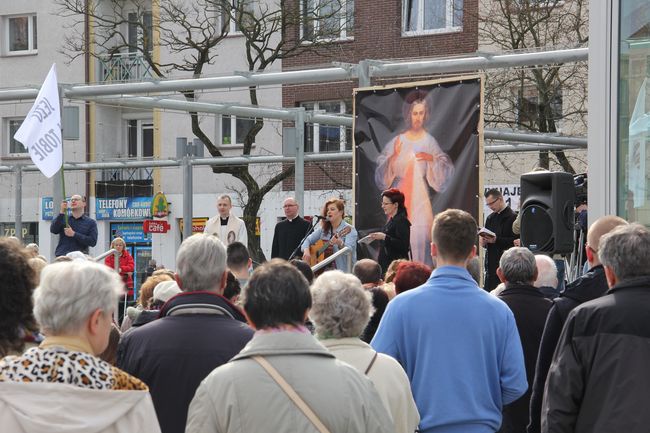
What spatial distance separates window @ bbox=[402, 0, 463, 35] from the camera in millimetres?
36375

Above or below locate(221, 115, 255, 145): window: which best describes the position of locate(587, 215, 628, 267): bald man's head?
below

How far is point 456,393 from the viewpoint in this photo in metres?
6.34

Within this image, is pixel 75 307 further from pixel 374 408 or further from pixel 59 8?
pixel 59 8

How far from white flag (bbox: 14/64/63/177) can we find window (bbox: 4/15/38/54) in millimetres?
29079

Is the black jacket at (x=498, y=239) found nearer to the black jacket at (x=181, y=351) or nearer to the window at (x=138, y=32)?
the black jacket at (x=181, y=351)

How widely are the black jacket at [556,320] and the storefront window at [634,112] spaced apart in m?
3.16

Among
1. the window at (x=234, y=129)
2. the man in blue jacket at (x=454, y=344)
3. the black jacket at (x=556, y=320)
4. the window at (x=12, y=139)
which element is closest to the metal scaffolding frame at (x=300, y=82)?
the black jacket at (x=556, y=320)

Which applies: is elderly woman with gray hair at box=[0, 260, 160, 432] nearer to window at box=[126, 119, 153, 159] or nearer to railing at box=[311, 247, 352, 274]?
railing at box=[311, 247, 352, 274]

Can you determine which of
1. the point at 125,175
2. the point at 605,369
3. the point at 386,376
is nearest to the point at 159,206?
the point at 125,175

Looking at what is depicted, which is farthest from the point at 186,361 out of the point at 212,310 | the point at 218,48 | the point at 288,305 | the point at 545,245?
the point at 218,48

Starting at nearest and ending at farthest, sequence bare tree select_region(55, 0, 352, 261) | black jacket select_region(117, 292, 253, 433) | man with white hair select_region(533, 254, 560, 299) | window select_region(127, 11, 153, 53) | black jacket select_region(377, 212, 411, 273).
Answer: black jacket select_region(117, 292, 253, 433) → man with white hair select_region(533, 254, 560, 299) → black jacket select_region(377, 212, 411, 273) → bare tree select_region(55, 0, 352, 261) → window select_region(127, 11, 153, 53)

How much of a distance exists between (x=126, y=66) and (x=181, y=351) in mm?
35148

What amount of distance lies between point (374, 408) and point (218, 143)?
3623cm

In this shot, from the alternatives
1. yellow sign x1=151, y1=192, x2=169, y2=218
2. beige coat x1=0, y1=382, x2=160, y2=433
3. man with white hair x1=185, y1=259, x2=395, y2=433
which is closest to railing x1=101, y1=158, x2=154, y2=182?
yellow sign x1=151, y1=192, x2=169, y2=218
